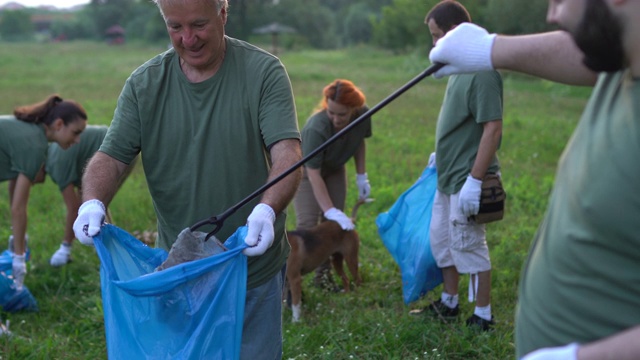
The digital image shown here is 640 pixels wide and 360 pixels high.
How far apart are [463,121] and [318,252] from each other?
1.39m

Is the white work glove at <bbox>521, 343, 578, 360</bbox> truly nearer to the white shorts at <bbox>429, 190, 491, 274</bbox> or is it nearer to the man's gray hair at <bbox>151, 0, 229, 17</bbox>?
the man's gray hair at <bbox>151, 0, 229, 17</bbox>

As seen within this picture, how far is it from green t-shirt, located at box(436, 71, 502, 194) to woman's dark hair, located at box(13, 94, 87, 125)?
2.83 metres

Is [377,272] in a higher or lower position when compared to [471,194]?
lower

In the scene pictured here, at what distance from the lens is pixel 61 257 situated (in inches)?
241

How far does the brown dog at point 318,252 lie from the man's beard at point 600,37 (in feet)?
11.8

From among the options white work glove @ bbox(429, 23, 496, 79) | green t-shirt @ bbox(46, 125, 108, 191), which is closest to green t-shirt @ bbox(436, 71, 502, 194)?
white work glove @ bbox(429, 23, 496, 79)

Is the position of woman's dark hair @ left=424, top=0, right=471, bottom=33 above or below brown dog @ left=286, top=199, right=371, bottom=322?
above

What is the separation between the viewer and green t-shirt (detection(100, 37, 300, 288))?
2721 millimetres

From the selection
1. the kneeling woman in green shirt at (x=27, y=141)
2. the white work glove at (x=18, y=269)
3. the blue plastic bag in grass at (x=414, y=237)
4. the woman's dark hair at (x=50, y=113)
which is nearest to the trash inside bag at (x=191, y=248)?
the blue plastic bag in grass at (x=414, y=237)

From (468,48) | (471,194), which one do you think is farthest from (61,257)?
(468,48)

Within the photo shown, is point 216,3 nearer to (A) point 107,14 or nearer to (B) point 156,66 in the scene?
(B) point 156,66

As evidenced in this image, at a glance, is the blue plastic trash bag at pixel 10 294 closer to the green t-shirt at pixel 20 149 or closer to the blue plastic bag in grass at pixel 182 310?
the green t-shirt at pixel 20 149

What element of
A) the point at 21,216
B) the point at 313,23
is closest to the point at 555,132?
the point at 21,216

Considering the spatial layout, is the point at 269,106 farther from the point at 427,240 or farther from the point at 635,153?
the point at 427,240
